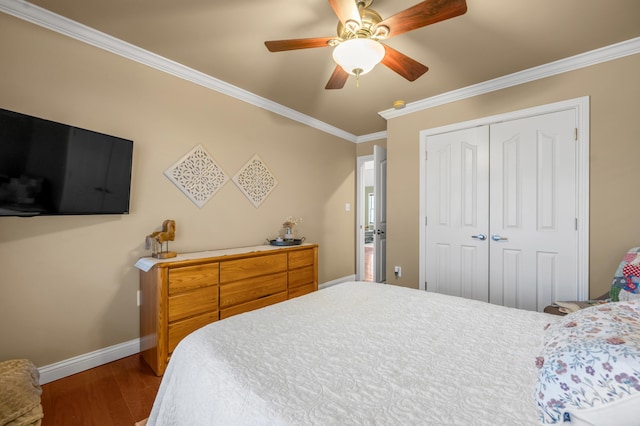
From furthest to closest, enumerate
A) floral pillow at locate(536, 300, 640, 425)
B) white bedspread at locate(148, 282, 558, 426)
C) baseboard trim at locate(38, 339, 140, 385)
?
baseboard trim at locate(38, 339, 140, 385), white bedspread at locate(148, 282, 558, 426), floral pillow at locate(536, 300, 640, 425)

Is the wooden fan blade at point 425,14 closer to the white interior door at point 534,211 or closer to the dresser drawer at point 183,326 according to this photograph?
the white interior door at point 534,211

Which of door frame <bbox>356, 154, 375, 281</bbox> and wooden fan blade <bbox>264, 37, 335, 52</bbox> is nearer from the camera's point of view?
wooden fan blade <bbox>264, 37, 335, 52</bbox>

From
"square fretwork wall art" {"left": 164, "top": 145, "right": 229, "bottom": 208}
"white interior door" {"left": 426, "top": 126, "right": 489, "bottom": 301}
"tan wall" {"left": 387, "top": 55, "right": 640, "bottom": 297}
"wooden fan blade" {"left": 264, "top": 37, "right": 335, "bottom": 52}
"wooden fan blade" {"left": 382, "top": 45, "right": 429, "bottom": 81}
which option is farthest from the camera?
"white interior door" {"left": 426, "top": 126, "right": 489, "bottom": 301}

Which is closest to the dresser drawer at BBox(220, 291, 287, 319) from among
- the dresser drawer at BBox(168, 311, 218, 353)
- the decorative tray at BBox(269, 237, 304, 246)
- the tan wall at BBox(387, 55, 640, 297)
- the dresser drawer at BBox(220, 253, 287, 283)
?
the dresser drawer at BBox(168, 311, 218, 353)

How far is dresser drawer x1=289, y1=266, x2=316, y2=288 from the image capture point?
305 cm

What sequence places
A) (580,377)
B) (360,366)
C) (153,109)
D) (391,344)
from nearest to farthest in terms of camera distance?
(580,377), (360,366), (391,344), (153,109)

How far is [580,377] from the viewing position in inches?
22.1

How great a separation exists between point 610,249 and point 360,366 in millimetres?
2630

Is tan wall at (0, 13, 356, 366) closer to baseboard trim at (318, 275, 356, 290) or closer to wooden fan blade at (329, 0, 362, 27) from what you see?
baseboard trim at (318, 275, 356, 290)

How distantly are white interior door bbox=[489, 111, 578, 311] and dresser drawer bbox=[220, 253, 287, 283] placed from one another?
7.23ft

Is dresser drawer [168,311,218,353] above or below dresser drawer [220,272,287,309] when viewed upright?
below

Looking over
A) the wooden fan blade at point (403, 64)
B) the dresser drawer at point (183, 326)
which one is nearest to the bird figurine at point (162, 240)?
the dresser drawer at point (183, 326)

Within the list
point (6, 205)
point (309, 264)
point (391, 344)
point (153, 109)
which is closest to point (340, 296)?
point (391, 344)

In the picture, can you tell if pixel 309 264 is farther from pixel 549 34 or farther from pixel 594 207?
pixel 549 34
